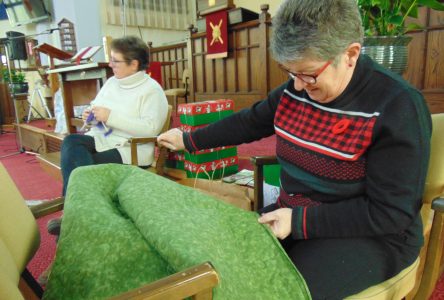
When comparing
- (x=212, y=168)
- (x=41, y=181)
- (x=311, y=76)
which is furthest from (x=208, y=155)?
(x=41, y=181)

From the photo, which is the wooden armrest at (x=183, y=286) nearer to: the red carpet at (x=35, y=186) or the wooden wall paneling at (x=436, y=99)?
the red carpet at (x=35, y=186)

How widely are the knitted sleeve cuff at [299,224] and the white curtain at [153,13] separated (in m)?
6.62

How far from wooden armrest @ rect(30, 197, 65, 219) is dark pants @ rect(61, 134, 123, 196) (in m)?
0.82

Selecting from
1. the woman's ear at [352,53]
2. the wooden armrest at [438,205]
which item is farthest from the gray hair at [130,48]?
the wooden armrest at [438,205]

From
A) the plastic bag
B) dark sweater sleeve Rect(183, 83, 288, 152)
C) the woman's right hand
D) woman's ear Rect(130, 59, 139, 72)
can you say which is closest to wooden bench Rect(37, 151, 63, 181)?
woman's ear Rect(130, 59, 139, 72)

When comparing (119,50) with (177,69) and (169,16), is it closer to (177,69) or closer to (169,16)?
(177,69)

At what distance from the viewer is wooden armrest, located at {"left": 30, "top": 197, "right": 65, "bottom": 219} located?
3.06 feet

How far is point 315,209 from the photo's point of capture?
0.83 meters

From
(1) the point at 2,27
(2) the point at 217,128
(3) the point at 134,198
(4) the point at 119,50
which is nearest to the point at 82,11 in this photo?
(1) the point at 2,27

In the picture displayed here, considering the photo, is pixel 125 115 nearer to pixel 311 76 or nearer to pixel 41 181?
pixel 311 76

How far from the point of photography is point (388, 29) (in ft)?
4.63

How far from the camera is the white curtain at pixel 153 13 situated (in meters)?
6.64

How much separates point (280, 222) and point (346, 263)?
0.17 meters

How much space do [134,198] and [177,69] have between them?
5.32m
